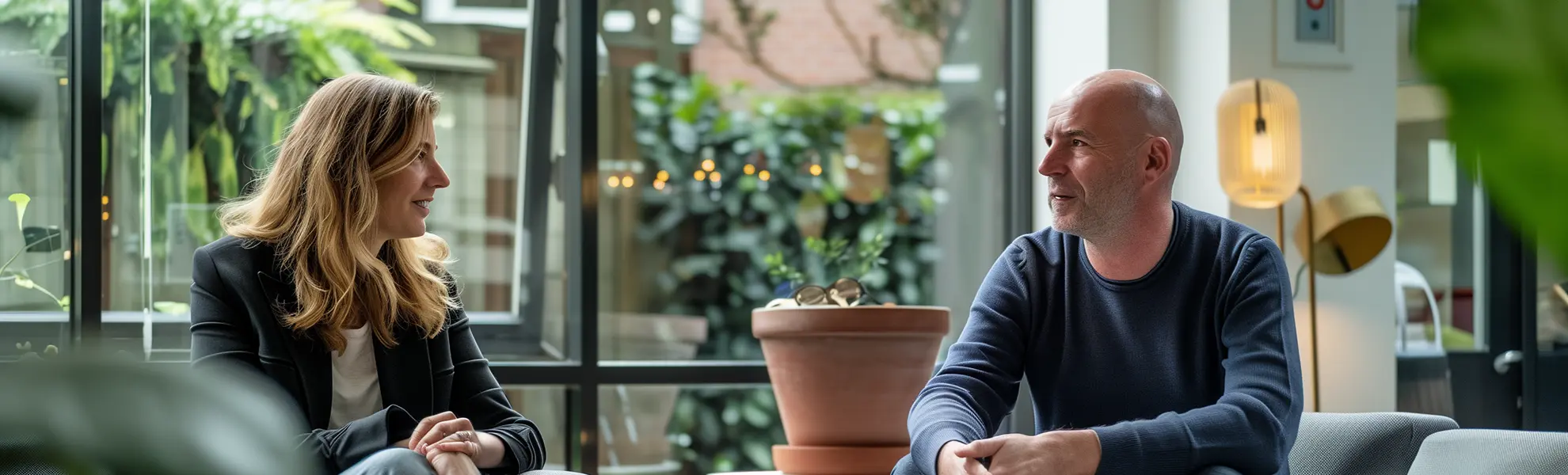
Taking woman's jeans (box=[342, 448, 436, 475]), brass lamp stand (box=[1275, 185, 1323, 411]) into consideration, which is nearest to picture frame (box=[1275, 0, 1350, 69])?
brass lamp stand (box=[1275, 185, 1323, 411])

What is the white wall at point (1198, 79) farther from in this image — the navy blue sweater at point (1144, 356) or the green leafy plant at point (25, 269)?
the green leafy plant at point (25, 269)

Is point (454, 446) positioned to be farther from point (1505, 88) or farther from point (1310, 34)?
point (1310, 34)

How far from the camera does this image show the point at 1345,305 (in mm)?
3672

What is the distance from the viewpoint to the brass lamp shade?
342 centimetres

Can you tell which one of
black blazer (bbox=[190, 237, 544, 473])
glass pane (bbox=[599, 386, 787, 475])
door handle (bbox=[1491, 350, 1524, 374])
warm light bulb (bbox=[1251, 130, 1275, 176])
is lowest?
glass pane (bbox=[599, 386, 787, 475])

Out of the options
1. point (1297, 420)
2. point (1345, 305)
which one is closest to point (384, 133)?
point (1297, 420)

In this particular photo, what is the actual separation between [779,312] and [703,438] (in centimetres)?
109

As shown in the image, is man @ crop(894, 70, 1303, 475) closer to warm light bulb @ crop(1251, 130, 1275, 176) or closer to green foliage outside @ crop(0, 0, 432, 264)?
warm light bulb @ crop(1251, 130, 1275, 176)

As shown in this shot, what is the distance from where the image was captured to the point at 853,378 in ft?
9.41

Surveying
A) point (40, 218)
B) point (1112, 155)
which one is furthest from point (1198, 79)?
point (40, 218)

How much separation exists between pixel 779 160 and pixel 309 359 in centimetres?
195

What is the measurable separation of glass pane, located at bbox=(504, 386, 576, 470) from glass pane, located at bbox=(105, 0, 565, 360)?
0.33 ft

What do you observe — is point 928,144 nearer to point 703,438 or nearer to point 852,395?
A: point 703,438

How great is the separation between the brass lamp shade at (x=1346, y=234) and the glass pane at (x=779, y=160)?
3.18 feet
